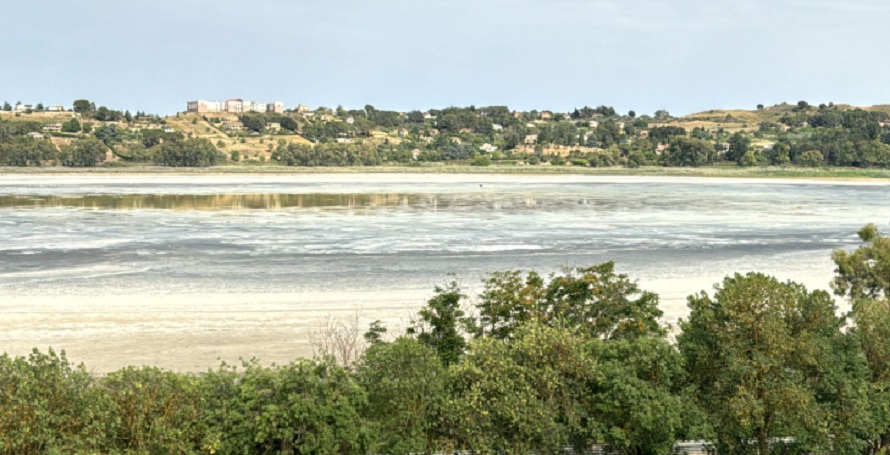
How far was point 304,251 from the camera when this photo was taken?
3919cm

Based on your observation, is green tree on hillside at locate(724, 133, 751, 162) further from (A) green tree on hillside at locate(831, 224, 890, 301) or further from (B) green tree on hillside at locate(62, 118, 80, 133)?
(A) green tree on hillside at locate(831, 224, 890, 301)

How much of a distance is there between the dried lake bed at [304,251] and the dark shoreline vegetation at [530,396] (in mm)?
7635

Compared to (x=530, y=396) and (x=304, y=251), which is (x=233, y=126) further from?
(x=530, y=396)

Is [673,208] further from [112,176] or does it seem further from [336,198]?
[112,176]

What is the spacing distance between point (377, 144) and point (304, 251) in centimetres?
12835

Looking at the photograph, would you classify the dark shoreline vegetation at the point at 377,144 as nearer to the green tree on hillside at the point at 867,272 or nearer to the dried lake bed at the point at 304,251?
Answer: the dried lake bed at the point at 304,251

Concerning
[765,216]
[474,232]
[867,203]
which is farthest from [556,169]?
[474,232]

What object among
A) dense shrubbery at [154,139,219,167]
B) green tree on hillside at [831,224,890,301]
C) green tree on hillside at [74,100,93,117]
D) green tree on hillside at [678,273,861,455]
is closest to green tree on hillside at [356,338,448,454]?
green tree on hillside at [678,273,861,455]

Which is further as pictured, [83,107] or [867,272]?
[83,107]

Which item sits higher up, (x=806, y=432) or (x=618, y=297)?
Answer: (x=618, y=297)

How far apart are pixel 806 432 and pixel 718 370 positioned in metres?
1.74

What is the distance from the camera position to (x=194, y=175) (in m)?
114

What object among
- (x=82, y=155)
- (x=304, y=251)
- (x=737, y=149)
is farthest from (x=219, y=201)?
(x=737, y=149)

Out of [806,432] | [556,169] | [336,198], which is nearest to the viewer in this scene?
[806,432]
